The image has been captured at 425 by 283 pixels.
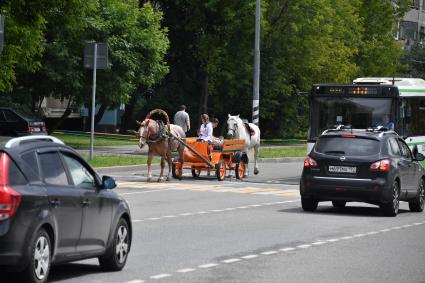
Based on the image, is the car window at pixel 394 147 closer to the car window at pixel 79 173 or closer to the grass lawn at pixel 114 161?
the car window at pixel 79 173

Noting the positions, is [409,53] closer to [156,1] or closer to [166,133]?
[156,1]

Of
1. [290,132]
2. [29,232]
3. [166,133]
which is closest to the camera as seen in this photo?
[29,232]

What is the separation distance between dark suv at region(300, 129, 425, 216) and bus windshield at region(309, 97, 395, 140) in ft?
30.3

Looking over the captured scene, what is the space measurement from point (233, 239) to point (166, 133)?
49.9 feet

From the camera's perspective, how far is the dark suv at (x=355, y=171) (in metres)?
23.3

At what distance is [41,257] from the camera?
11.5 meters

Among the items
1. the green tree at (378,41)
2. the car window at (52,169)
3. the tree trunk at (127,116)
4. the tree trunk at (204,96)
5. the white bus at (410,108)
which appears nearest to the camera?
the car window at (52,169)

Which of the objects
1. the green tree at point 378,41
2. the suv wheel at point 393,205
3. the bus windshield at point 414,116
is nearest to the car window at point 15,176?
the suv wheel at point 393,205

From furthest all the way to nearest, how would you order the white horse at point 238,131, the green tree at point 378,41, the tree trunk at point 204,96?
the green tree at point 378,41, the tree trunk at point 204,96, the white horse at point 238,131

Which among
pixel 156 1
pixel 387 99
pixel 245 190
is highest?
pixel 156 1

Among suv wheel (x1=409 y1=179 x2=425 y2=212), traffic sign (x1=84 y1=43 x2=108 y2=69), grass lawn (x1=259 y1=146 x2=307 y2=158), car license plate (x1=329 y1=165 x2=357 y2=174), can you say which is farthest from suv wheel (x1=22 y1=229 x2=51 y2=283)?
grass lawn (x1=259 y1=146 x2=307 y2=158)

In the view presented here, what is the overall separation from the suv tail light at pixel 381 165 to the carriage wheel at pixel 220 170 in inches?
409

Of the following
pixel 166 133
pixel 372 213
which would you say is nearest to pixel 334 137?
pixel 372 213

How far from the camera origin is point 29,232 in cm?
1113
